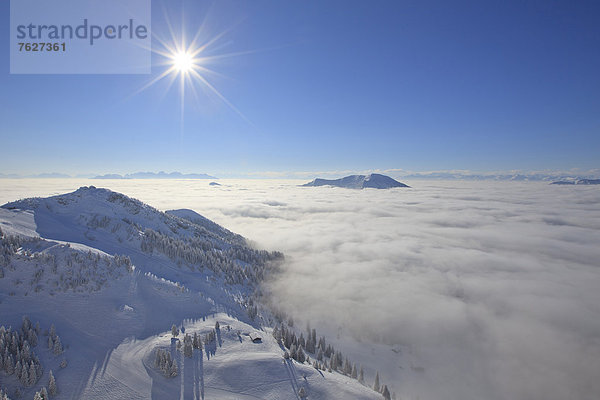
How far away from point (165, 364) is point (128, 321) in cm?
704

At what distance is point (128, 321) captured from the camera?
683 inches

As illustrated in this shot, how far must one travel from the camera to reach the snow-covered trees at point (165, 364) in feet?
42.1

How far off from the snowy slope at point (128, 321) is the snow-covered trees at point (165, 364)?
304mm

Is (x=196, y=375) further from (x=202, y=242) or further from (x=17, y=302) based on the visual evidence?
(x=202, y=242)

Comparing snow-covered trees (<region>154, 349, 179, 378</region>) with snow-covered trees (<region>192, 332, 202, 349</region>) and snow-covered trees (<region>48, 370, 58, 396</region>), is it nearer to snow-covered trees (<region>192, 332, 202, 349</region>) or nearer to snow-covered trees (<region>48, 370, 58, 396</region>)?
snow-covered trees (<region>192, 332, 202, 349</region>)

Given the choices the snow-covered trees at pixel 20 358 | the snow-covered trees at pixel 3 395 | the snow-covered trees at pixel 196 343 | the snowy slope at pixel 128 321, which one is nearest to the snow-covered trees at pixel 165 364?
the snowy slope at pixel 128 321

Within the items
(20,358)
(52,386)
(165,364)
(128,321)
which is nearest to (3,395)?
(52,386)

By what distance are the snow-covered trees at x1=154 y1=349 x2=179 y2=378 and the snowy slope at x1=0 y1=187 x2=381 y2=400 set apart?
304mm

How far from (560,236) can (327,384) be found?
173 m

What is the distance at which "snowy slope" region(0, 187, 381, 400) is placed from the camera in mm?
12141

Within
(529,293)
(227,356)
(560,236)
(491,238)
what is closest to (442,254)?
(529,293)

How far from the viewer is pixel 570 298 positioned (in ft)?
154

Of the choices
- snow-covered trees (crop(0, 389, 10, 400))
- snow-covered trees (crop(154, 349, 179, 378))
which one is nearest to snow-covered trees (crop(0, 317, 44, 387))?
snow-covered trees (crop(0, 389, 10, 400))

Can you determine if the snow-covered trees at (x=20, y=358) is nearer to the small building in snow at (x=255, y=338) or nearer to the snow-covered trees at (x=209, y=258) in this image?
the small building in snow at (x=255, y=338)
